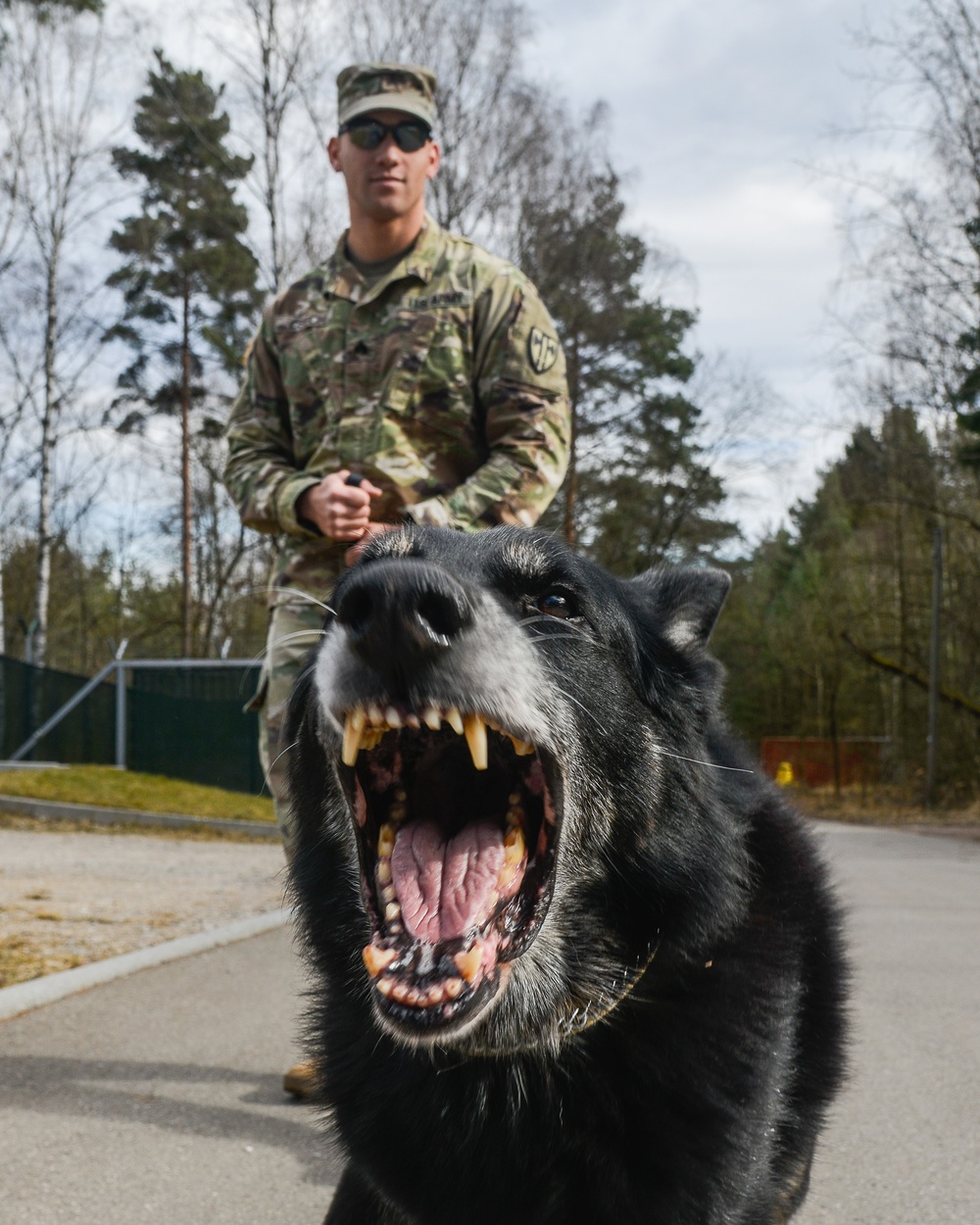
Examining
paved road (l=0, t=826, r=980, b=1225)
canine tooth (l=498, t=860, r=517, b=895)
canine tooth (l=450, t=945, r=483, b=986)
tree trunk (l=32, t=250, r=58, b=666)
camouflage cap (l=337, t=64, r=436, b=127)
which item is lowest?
paved road (l=0, t=826, r=980, b=1225)

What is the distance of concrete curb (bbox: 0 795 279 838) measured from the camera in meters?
12.2

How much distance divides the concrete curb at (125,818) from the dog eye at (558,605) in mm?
10480

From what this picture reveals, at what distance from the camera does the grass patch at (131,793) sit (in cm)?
1300

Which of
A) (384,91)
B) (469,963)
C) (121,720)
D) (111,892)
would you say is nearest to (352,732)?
(469,963)

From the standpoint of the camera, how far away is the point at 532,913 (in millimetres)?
2047

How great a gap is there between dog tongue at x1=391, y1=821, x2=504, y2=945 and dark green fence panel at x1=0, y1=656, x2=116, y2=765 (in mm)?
15223

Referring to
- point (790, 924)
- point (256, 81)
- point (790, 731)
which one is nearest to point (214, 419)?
point (256, 81)

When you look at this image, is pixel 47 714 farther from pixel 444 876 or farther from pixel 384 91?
pixel 444 876

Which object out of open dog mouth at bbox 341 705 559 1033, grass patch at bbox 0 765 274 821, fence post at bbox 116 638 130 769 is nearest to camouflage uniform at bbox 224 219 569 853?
open dog mouth at bbox 341 705 559 1033

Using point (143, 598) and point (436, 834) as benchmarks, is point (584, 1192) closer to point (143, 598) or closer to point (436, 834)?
point (436, 834)

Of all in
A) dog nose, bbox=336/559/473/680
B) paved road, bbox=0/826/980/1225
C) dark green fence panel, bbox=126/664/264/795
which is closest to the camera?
dog nose, bbox=336/559/473/680

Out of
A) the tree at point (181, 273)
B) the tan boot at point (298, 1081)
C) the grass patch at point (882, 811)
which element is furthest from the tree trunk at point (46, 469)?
the tan boot at point (298, 1081)

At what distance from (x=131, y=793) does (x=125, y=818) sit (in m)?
1.33

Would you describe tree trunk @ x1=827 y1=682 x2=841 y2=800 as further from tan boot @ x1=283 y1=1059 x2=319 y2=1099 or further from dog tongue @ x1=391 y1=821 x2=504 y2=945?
dog tongue @ x1=391 y1=821 x2=504 y2=945
